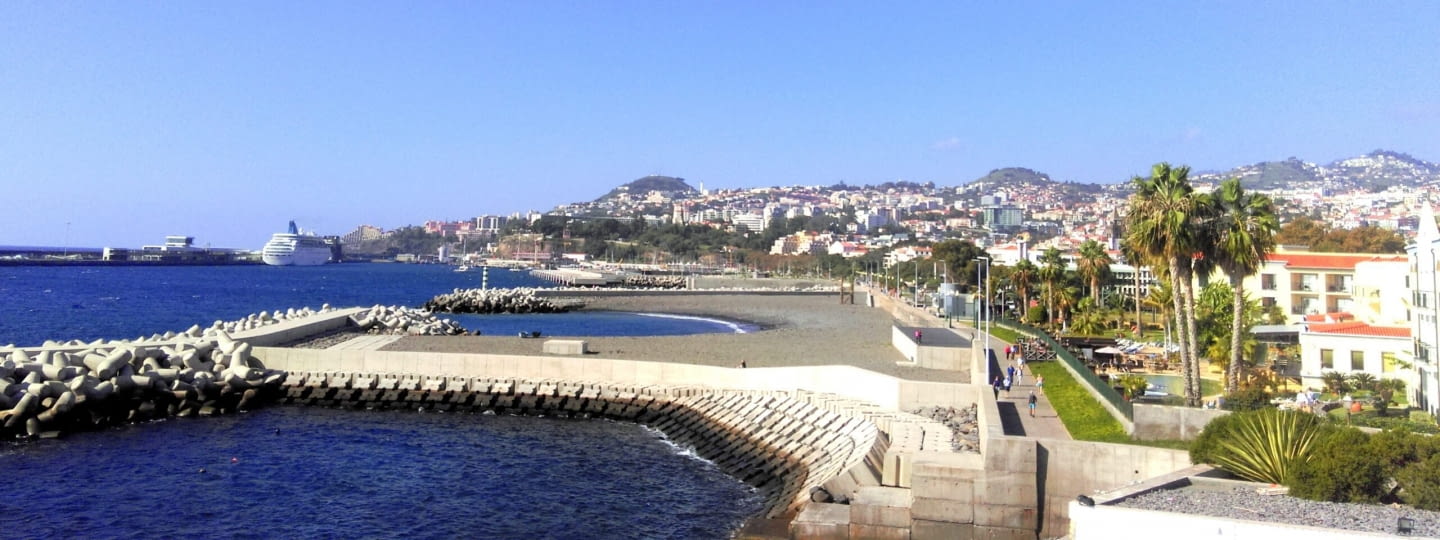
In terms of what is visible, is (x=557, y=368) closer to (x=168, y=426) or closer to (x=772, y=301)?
(x=168, y=426)

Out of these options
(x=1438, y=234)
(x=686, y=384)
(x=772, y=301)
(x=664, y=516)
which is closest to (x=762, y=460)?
(x=664, y=516)

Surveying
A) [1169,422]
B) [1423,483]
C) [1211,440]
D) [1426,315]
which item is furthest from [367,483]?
[1426,315]

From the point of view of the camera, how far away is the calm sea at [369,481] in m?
17.0

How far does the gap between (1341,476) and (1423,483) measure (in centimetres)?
80

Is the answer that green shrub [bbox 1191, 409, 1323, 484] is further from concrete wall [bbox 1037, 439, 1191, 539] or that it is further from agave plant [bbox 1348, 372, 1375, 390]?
agave plant [bbox 1348, 372, 1375, 390]

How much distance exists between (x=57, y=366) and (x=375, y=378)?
7.78 meters

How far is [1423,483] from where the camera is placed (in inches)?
461

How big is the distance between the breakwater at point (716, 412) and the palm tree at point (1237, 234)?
319 inches

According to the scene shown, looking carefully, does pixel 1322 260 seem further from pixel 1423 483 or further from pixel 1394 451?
pixel 1423 483

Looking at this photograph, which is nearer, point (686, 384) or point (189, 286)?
point (686, 384)

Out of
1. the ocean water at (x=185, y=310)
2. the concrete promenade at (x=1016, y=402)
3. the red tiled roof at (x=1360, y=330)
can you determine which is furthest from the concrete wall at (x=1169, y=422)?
the ocean water at (x=185, y=310)

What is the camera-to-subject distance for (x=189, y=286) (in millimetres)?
120688

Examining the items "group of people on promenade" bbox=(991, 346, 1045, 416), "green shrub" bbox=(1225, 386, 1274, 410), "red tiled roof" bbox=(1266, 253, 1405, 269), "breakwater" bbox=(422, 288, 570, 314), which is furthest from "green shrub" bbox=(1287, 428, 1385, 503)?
"breakwater" bbox=(422, 288, 570, 314)

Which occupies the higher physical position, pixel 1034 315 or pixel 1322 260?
pixel 1322 260
